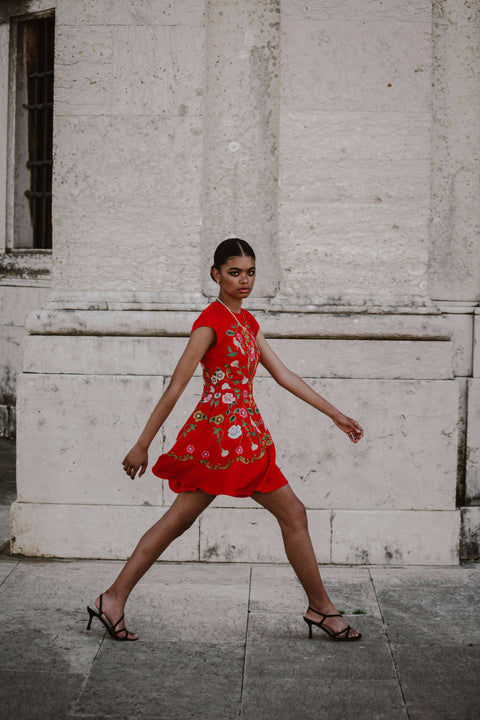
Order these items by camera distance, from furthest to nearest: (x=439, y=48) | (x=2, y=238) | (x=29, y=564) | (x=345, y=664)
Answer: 1. (x=2, y=238)
2. (x=439, y=48)
3. (x=29, y=564)
4. (x=345, y=664)

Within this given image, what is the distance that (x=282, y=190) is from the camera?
17.3 ft

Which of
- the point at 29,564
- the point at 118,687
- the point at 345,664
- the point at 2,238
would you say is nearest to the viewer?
the point at 118,687

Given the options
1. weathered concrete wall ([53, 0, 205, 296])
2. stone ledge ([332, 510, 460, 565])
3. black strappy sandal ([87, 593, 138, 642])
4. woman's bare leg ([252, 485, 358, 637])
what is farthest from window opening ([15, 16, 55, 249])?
woman's bare leg ([252, 485, 358, 637])

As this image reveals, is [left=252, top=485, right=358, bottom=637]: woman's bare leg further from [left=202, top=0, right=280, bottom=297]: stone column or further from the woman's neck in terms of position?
[left=202, top=0, right=280, bottom=297]: stone column

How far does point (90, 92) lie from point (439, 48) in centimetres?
214

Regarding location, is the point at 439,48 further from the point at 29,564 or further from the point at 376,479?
the point at 29,564

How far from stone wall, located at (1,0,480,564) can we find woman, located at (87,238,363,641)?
1.24 meters

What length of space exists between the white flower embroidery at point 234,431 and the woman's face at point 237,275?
57 centimetres

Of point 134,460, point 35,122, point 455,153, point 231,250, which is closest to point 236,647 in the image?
point 134,460

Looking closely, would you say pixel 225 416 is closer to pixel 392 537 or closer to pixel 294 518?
pixel 294 518

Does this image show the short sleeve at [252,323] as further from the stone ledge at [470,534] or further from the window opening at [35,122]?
the window opening at [35,122]

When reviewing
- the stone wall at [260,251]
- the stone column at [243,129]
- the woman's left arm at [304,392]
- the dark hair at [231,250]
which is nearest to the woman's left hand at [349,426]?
the woman's left arm at [304,392]

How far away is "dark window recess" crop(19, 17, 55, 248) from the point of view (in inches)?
375

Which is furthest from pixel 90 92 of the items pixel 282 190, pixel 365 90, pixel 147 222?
pixel 365 90
